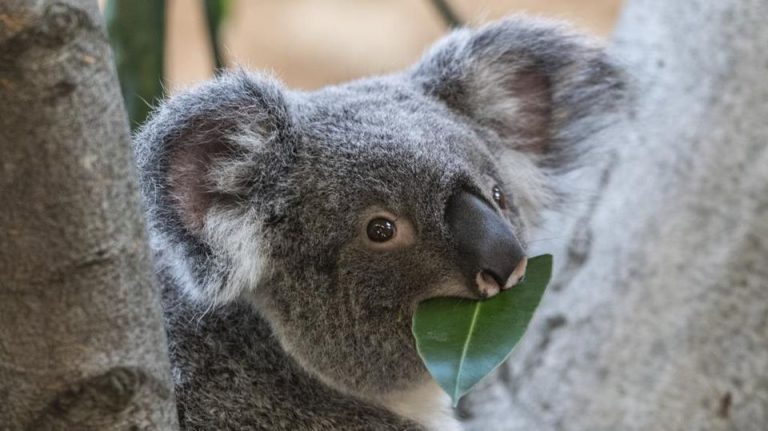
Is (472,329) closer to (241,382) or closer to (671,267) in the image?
(241,382)

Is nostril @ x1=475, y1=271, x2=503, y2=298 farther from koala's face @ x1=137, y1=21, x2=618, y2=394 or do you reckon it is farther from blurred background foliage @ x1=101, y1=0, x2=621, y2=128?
blurred background foliage @ x1=101, y1=0, x2=621, y2=128

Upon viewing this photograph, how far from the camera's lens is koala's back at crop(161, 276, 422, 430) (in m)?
2.12

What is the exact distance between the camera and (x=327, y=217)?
7.07ft

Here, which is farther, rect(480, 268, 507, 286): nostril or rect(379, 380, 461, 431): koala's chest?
rect(379, 380, 461, 431): koala's chest

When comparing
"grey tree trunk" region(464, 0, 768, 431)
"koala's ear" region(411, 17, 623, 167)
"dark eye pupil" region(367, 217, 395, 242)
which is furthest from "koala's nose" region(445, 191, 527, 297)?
"grey tree trunk" region(464, 0, 768, 431)

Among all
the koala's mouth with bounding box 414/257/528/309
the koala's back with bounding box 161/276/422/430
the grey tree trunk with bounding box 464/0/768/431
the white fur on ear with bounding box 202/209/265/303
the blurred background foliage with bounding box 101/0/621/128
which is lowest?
the blurred background foliage with bounding box 101/0/621/128

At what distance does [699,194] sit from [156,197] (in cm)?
151

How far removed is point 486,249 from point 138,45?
5.87 feet

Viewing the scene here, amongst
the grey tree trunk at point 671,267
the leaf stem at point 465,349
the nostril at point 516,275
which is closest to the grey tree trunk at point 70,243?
the leaf stem at point 465,349

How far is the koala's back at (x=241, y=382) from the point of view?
2121mm

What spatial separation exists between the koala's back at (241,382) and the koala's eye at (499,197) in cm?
53

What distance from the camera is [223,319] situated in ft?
7.36

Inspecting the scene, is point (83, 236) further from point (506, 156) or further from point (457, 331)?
point (506, 156)

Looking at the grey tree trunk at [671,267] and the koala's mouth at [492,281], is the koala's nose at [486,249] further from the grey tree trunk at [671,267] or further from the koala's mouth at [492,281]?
the grey tree trunk at [671,267]
